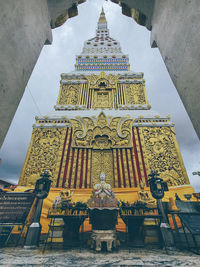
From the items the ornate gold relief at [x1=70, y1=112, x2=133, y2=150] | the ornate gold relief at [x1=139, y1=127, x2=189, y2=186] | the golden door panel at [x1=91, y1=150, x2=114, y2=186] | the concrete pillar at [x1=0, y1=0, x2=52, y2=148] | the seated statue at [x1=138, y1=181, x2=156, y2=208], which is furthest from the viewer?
the ornate gold relief at [x1=70, y1=112, x2=133, y2=150]

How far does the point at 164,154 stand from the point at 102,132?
3757mm

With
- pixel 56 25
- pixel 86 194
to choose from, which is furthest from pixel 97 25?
pixel 86 194

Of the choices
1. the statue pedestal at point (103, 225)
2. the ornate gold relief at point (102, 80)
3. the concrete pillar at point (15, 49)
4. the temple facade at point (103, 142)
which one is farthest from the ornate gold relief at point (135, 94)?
the concrete pillar at point (15, 49)

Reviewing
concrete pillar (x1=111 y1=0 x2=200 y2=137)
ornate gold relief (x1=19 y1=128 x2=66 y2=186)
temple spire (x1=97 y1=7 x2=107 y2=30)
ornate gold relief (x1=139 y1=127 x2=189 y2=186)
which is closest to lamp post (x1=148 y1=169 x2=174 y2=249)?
ornate gold relief (x1=139 y1=127 x2=189 y2=186)

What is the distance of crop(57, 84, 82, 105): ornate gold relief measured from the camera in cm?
1053

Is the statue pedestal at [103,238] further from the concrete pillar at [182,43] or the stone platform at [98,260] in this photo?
the concrete pillar at [182,43]

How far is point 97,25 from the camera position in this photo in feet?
69.0

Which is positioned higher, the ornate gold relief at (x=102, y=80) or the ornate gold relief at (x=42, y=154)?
the ornate gold relief at (x=102, y=80)

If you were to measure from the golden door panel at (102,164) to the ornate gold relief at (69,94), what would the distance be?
188 inches

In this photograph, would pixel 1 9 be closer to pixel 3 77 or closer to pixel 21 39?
pixel 21 39

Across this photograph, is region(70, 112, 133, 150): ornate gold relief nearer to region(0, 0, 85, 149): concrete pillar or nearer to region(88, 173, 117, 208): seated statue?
region(88, 173, 117, 208): seated statue

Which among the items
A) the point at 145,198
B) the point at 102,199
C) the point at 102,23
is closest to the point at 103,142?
the point at 145,198

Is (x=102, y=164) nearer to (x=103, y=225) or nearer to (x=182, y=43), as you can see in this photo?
(x=103, y=225)

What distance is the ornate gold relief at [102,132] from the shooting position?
7.91 metres
